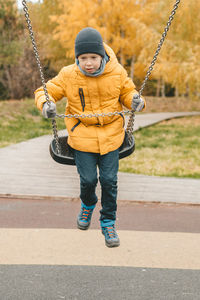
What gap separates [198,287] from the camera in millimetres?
2729

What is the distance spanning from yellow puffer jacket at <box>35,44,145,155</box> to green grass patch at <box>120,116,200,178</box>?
11.1 feet

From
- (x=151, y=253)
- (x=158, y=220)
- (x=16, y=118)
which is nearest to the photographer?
(x=151, y=253)

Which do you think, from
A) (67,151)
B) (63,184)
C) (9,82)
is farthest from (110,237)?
(9,82)

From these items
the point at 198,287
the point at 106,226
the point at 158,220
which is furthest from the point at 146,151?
the point at 198,287

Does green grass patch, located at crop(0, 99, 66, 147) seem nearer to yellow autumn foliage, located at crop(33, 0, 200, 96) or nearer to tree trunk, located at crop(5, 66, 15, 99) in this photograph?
tree trunk, located at crop(5, 66, 15, 99)

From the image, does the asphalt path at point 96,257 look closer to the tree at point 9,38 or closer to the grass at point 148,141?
the grass at point 148,141

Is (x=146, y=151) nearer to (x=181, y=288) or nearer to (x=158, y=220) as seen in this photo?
(x=158, y=220)

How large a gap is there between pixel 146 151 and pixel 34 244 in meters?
5.84

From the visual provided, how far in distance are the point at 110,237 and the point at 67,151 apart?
75cm

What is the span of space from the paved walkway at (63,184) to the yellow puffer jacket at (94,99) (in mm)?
Result: 1737

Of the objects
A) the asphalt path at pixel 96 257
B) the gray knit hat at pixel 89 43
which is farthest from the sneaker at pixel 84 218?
the gray knit hat at pixel 89 43

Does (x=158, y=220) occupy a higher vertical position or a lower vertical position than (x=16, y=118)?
higher

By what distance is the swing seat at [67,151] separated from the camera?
3.38 metres

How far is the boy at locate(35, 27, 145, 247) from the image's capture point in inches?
121
